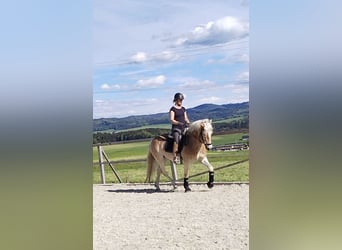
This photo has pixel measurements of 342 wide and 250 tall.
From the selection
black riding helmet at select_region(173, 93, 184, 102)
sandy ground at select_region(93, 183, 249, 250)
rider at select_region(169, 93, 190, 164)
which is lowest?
sandy ground at select_region(93, 183, 249, 250)

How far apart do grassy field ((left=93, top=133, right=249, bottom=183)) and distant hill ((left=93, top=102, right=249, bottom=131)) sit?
0.15 metres

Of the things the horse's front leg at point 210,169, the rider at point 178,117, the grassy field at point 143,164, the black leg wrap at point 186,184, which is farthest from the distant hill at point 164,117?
the black leg wrap at point 186,184

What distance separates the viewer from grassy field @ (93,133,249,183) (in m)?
3.10

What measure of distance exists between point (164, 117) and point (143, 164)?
0.53 metres

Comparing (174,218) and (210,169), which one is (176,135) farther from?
(174,218)

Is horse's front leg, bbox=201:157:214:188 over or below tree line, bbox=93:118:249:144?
below

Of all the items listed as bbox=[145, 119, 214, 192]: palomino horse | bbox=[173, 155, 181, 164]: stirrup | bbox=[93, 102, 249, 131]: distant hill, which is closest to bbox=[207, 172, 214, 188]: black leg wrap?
bbox=[145, 119, 214, 192]: palomino horse

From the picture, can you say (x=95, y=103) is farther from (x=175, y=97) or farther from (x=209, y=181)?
(x=209, y=181)

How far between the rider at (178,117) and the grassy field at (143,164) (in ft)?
0.70

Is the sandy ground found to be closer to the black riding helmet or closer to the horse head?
the horse head

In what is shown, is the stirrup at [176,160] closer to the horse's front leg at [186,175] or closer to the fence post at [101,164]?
the horse's front leg at [186,175]

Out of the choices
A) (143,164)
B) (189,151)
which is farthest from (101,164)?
(189,151)
